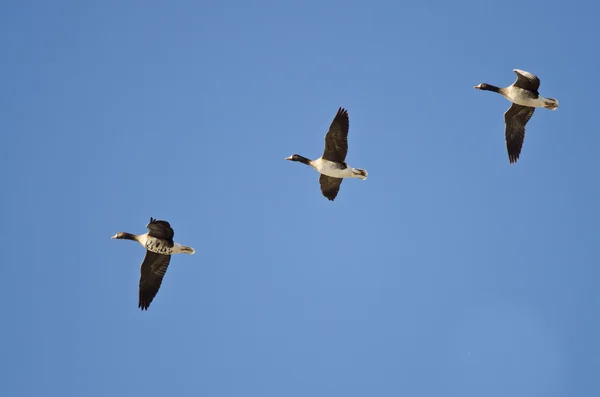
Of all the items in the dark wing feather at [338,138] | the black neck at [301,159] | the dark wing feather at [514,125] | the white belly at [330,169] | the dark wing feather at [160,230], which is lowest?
the dark wing feather at [160,230]

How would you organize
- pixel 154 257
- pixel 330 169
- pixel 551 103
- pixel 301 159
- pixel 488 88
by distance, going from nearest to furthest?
pixel 154 257 < pixel 330 169 < pixel 551 103 < pixel 301 159 < pixel 488 88

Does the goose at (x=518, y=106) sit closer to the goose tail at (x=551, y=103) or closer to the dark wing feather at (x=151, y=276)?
the goose tail at (x=551, y=103)

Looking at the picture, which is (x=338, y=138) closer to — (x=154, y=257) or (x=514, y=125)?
(x=514, y=125)

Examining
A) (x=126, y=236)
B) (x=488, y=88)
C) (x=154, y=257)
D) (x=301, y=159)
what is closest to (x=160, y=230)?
(x=154, y=257)

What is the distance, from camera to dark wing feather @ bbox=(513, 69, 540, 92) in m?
31.7

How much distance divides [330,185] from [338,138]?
2910 mm

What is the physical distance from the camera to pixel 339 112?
30703 millimetres

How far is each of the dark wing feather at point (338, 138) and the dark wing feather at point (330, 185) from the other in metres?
1.62

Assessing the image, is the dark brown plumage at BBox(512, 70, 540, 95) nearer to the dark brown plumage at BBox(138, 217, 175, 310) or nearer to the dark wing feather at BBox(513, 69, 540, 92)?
the dark wing feather at BBox(513, 69, 540, 92)

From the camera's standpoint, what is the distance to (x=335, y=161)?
32188 millimetres

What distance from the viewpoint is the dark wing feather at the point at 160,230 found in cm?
2903

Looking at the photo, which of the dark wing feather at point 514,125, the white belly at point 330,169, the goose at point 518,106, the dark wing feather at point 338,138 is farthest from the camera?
the dark wing feather at point 514,125

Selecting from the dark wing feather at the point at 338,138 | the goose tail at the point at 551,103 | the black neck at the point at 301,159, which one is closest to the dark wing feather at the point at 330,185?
the black neck at the point at 301,159

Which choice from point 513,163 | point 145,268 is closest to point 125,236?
point 145,268
